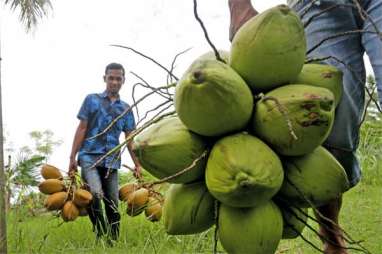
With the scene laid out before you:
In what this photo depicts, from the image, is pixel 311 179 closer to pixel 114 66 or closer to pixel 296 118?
pixel 296 118

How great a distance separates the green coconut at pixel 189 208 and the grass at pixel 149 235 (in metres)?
1.64

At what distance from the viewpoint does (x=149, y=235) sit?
4.39m

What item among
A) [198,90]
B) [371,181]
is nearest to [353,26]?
[198,90]

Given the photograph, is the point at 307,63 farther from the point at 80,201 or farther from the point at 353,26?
the point at 80,201

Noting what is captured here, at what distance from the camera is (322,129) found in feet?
4.20

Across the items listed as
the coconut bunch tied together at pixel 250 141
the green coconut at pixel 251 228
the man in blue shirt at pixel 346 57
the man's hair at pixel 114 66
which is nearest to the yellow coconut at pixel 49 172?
the man's hair at pixel 114 66

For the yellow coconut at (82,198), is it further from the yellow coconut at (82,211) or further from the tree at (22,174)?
the tree at (22,174)

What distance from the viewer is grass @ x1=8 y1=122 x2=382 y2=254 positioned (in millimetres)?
3891

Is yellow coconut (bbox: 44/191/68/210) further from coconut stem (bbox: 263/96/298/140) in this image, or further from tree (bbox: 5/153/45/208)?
coconut stem (bbox: 263/96/298/140)

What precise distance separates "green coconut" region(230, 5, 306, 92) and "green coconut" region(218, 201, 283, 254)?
0.26 m

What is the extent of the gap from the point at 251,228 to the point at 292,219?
0.55ft

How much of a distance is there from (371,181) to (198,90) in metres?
6.48

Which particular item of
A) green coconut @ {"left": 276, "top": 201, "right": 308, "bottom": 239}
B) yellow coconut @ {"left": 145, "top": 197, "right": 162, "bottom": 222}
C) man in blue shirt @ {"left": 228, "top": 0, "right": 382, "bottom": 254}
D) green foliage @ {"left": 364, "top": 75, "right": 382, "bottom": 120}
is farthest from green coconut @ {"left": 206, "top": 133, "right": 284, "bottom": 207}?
yellow coconut @ {"left": 145, "top": 197, "right": 162, "bottom": 222}

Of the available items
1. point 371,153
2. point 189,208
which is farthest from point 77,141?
point 189,208
